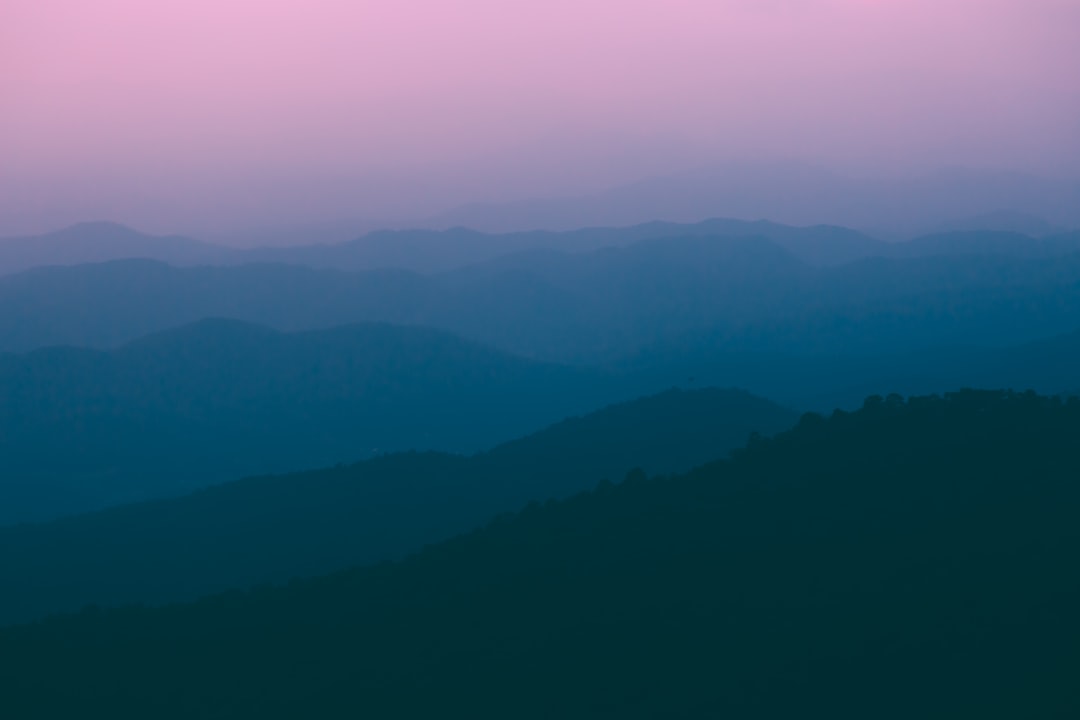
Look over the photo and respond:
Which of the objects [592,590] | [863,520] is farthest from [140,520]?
[863,520]

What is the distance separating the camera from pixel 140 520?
239 ft

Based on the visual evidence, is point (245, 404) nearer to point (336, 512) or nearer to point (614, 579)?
point (336, 512)

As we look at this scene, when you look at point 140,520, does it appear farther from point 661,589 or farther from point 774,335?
point 774,335

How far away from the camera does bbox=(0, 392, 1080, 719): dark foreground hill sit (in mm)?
25438

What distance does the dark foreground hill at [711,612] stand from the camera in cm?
2544

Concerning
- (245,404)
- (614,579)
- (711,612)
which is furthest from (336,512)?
(245,404)

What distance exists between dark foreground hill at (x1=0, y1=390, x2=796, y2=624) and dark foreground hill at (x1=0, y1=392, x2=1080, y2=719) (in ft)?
49.2

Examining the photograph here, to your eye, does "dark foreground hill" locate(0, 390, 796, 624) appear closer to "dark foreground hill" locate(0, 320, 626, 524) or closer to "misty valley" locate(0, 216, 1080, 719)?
"misty valley" locate(0, 216, 1080, 719)

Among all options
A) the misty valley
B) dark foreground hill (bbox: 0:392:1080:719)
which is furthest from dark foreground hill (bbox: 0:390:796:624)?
dark foreground hill (bbox: 0:392:1080:719)

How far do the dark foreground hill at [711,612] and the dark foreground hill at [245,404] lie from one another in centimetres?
7399

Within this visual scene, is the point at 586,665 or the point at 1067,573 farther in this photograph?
the point at 586,665

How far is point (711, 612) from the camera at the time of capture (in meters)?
30.1

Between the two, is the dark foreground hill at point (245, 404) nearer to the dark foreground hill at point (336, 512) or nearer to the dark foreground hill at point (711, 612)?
the dark foreground hill at point (336, 512)

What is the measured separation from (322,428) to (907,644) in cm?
11459
